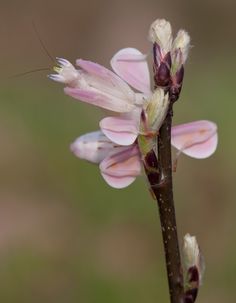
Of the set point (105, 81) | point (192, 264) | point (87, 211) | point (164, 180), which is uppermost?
point (105, 81)

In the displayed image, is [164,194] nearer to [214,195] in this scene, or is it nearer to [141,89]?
[141,89]

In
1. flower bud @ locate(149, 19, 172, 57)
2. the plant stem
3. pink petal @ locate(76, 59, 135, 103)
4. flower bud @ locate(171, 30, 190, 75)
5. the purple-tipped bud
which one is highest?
flower bud @ locate(149, 19, 172, 57)

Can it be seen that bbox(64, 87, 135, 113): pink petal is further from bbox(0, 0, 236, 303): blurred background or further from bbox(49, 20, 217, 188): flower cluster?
bbox(0, 0, 236, 303): blurred background

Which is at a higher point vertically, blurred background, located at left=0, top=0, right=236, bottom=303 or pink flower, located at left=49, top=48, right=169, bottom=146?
pink flower, located at left=49, top=48, right=169, bottom=146

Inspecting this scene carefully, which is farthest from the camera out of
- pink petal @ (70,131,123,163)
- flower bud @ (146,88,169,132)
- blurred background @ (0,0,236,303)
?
blurred background @ (0,0,236,303)

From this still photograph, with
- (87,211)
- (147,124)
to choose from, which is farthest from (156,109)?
(87,211)

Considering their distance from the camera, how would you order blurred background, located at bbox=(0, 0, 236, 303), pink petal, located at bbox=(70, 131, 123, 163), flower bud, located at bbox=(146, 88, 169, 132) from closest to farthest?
1. flower bud, located at bbox=(146, 88, 169, 132)
2. pink petal, located at bbox=(70, 131, 123, 163)
3. blurred background, located at bbox=(0, 0, 236, 303)

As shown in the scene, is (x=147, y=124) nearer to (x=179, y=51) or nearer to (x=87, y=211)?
(x=179, y=51)

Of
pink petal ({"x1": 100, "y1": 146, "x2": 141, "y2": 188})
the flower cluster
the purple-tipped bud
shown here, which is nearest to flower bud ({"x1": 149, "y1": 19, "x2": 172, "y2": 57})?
the flower cluster
